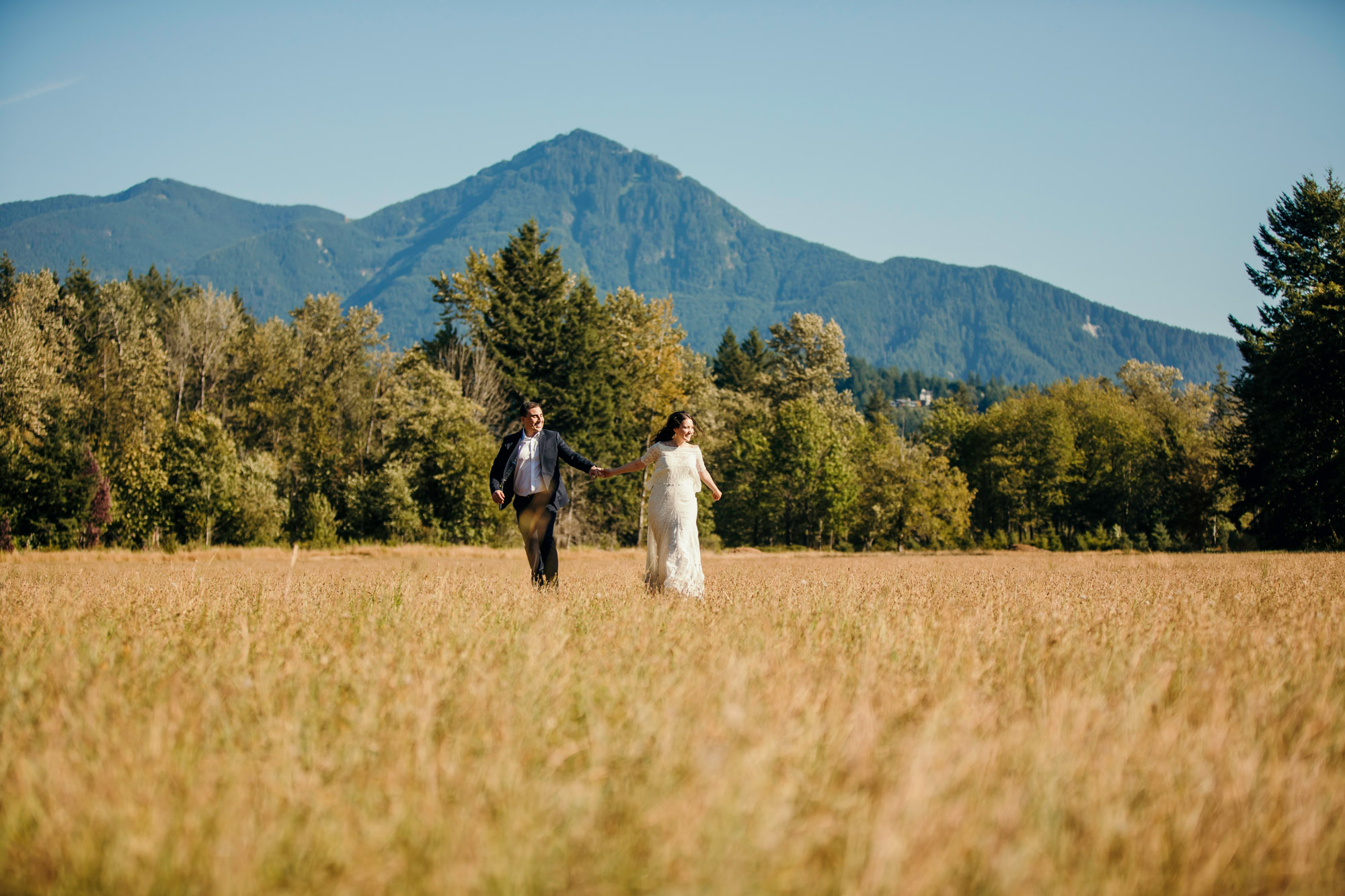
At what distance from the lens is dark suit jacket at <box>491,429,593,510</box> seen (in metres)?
9.84

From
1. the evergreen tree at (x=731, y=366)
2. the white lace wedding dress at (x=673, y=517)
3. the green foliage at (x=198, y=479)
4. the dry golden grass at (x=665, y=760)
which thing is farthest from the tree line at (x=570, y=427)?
→ the dry golden grass at (x=665, y=760)

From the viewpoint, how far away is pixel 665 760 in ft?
8.82

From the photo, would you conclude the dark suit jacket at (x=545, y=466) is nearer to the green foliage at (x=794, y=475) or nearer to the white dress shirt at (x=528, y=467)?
the white dress shirt at (x=528, y=467)

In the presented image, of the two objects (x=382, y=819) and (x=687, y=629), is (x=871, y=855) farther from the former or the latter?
(x=687, y=629)

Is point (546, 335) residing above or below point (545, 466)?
above

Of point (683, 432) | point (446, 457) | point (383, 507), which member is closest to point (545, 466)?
point (683, 432)

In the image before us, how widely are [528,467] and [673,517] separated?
6.07ft

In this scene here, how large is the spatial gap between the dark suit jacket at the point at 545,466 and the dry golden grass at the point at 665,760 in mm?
4334

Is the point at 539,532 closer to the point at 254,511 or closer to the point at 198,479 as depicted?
the point at 254,511

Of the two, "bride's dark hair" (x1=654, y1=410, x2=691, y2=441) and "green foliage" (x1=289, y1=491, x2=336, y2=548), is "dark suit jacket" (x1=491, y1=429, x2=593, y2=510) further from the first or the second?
"green foliage" (x1=289, y1=491, x2=336, y2=548)

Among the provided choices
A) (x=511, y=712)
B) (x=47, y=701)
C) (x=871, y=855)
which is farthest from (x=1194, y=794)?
(x=47, y=701)

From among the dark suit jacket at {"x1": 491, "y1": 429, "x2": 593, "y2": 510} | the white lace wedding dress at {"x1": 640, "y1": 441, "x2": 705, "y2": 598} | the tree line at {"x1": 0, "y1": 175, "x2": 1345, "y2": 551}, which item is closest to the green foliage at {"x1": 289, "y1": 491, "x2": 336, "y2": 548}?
the tree line at {"x1": 0, "y1": 175, "x2": 1345, "y2": 551}

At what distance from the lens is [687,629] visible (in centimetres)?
560

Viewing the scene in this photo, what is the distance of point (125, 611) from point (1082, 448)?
76574 mm
